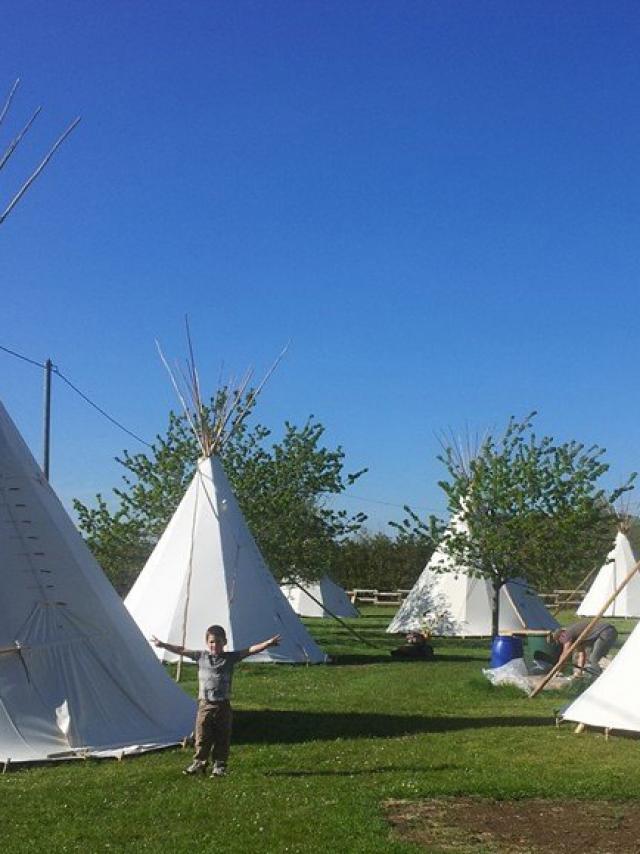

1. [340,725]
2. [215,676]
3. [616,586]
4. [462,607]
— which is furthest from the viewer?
[616,586]

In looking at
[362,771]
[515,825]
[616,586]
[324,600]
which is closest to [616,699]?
[362,771]

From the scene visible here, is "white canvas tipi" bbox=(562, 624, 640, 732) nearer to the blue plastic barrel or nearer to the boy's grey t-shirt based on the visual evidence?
the boy's grey t-shirt

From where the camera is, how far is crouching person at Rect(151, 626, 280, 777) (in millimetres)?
8680

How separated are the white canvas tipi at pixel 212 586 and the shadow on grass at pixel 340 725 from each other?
5.71 metres

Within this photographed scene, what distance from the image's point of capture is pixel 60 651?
966 cm

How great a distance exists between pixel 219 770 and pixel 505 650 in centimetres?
815

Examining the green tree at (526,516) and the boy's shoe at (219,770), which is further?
the green tree at (526,516)

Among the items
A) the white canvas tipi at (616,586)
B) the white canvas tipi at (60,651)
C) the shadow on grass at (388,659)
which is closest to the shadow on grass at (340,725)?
the white canvas tipi at (60,651)

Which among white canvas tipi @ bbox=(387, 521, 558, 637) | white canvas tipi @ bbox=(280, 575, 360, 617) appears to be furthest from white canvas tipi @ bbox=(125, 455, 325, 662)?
white canvas tipi @ bbox=(280, 575, 360, 617)

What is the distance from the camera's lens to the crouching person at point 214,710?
8680 mm

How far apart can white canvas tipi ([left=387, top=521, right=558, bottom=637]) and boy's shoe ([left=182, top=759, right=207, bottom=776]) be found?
1861 centimetres

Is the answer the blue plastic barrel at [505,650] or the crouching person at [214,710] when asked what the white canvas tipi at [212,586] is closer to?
the blue plastic barrel at [505,650]

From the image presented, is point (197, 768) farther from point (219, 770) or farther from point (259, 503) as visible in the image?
point (259, 503)

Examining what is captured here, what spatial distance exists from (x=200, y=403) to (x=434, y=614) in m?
10.9
